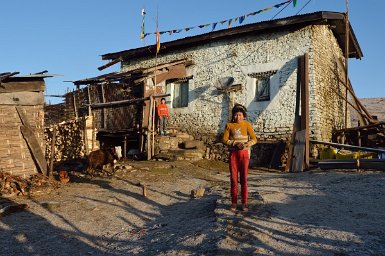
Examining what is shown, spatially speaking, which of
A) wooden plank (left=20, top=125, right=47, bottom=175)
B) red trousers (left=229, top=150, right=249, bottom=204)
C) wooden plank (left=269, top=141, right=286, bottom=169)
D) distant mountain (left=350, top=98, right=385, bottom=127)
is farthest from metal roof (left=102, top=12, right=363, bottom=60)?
distant mountain (left=350, top=98, right=385, bottom=127)

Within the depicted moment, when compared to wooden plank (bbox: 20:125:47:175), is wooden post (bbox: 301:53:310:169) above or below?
above

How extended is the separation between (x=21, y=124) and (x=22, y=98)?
2.56 feet

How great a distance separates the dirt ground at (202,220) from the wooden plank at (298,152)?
0.97m

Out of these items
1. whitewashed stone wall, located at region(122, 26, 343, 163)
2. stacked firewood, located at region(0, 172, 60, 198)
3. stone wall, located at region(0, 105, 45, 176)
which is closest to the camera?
A: stacked firewood, located at region(0, 172, 60, 198)

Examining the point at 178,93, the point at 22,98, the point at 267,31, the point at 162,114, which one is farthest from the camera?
the point at 178,93

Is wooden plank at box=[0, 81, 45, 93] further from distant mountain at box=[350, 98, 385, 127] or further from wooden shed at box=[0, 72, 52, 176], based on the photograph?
distant mountain at box=[350, 98, 385, 127]

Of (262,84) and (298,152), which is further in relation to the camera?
(262,84)

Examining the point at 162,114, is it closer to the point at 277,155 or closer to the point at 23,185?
the point at 277,155

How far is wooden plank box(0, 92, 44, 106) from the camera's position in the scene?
32.4ft

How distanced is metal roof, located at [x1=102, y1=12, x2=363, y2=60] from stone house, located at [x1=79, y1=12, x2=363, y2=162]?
36 millimetres

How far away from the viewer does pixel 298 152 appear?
11.0 meters

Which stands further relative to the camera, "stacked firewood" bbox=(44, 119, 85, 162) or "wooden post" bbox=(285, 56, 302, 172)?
"stacked firewood" bbox=(44, 119, 85, 162)

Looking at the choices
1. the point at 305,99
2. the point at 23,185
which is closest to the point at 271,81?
the point at 305,99

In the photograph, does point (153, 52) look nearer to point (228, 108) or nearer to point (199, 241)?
point (228, 108)
